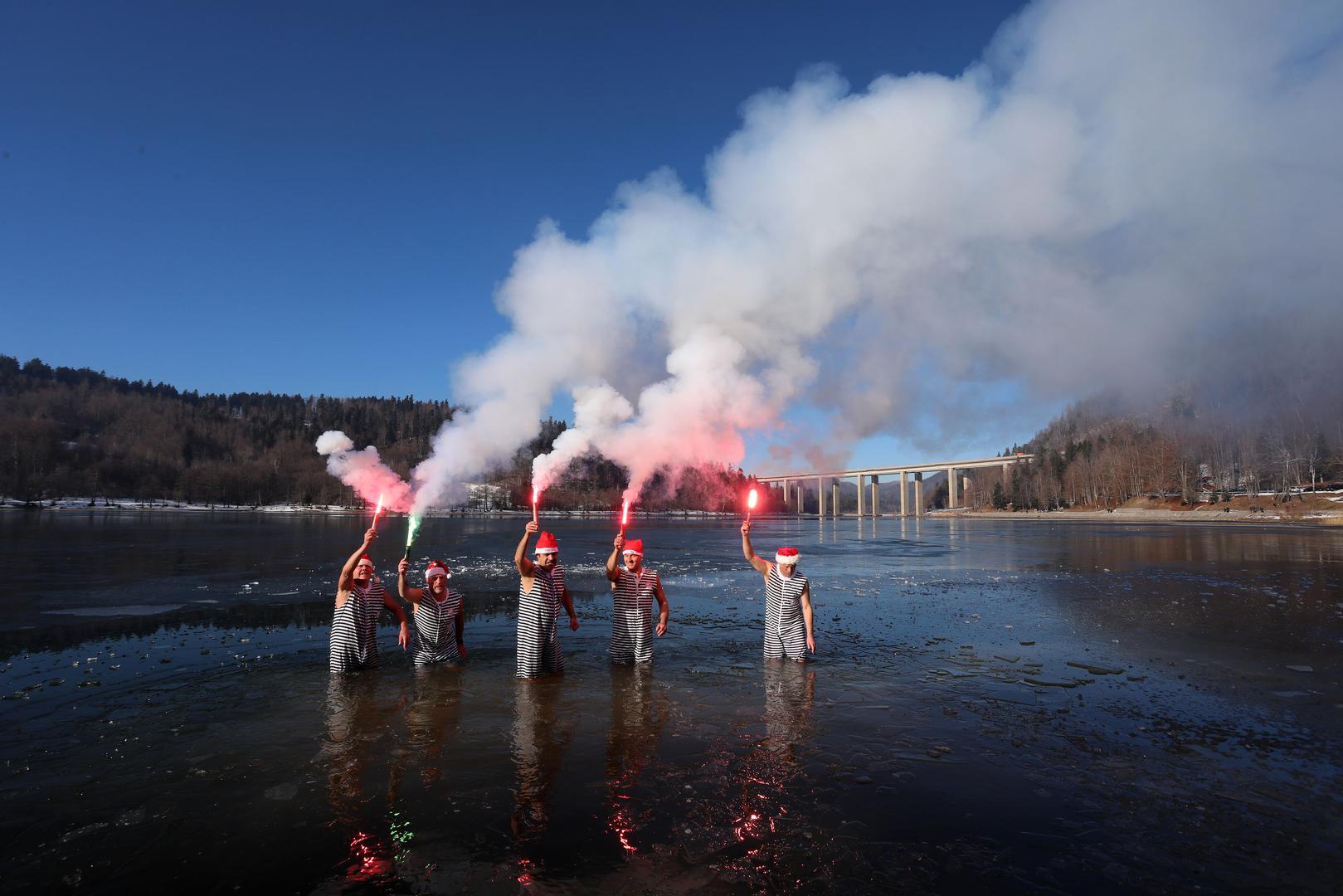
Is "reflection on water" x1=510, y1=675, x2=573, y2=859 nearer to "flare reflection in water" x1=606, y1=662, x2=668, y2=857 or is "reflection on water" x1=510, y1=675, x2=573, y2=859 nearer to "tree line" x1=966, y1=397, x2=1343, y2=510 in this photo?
"flare reflection in water" x1=606, y1=662, x2=668, y2=857

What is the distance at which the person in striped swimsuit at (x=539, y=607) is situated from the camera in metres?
12.1

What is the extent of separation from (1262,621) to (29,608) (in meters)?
37.5

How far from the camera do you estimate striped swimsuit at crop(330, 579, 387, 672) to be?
12.7 m

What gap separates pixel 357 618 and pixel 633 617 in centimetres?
548

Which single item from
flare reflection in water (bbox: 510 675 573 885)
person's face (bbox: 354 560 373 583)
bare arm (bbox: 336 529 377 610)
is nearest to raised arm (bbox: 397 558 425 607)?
person's face (bbox: 354 560 373 583)

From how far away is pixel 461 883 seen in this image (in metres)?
5.83

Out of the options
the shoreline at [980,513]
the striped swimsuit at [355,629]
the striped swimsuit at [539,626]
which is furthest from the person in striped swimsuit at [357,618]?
the shoreline at [980,513]

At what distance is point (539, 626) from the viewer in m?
12.6

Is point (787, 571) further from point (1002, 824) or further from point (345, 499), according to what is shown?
point (345, 499)

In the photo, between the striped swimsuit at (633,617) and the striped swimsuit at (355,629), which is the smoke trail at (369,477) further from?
the striped swimsuit at (633,617)

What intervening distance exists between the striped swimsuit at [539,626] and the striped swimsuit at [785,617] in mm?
4472

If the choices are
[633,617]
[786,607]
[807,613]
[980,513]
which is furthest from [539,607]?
[980,513]

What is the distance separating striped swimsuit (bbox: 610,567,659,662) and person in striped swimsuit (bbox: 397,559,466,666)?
3441mm

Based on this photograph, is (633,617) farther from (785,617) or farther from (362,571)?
(362,571)
